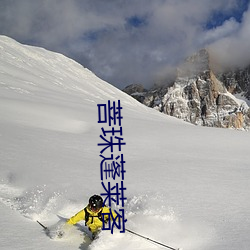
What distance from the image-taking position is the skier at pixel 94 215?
18.4ft

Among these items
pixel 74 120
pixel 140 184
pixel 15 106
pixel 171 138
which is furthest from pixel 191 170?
pixel 15 106

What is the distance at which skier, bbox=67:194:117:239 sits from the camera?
18.4 ft

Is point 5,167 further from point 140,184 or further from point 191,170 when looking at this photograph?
point 191,170

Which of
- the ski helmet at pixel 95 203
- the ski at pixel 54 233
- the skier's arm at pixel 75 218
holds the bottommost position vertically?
the ski at pixel 54 233

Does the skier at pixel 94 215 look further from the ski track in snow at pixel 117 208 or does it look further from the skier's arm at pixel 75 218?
the ski track in snow at pixel 117 208

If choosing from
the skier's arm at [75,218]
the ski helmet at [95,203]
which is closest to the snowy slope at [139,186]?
the skier's arm at [75,218]

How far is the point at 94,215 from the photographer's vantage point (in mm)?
5699

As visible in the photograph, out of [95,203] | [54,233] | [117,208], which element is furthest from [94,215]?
[117,208]

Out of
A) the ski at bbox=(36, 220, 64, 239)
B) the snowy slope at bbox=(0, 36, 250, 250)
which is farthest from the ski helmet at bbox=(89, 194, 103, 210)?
the ski at bbox=(36, 220, 64, 239)

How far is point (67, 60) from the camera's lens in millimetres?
77188

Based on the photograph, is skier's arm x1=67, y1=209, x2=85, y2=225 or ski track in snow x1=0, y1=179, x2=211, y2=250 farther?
skier's arm x1=67, y1=209, x2=85, y2=225

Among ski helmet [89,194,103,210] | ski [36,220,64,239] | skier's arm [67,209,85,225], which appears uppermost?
ski helmet [89,194,103,210]

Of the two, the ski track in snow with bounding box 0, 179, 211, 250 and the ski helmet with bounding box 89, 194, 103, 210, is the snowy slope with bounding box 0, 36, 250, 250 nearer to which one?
the ski track in snow with bounding box 0, 179, 211, 250

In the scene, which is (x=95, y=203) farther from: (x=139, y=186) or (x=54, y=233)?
(x=139, y=186)
